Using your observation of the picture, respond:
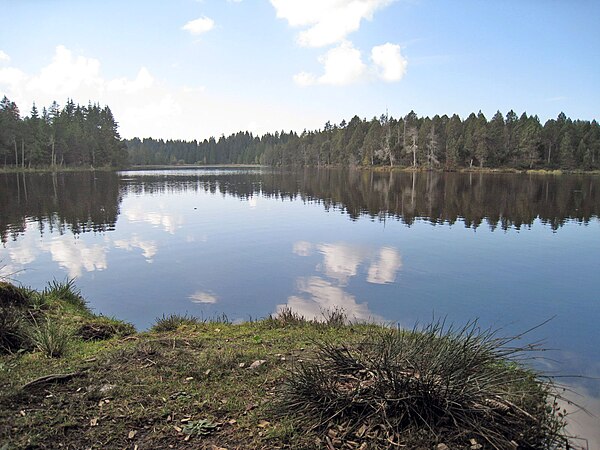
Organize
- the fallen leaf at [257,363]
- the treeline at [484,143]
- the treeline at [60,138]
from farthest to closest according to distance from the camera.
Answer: the treeline at [484,143]
the treeline at [60,138]
the fallen leaf at [257,363]

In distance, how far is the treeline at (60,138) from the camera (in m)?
75.5

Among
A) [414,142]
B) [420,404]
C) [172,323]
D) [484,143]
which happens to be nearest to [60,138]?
[414,142]

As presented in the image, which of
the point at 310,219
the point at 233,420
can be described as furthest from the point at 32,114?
the point at 233,420

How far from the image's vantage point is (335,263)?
608 inches

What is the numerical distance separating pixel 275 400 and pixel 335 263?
417 inches

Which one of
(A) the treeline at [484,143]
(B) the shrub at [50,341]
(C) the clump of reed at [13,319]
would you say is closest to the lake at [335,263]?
(C) the clump of reed at [13,319]

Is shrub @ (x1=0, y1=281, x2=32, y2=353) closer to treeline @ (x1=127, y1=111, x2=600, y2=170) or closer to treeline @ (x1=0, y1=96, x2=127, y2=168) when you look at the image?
treeline @ (x1=0, y1=96, x2=127, y2=168)

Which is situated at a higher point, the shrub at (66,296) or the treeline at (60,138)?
the treeline at (60,138)

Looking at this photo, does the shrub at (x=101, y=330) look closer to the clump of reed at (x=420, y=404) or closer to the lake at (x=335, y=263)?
the lake at (x=335, y=263)

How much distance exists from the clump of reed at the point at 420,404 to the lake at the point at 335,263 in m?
3.55

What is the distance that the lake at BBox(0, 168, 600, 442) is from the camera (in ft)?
35.2

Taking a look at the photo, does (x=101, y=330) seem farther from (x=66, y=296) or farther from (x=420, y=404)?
(x=420, y=404)

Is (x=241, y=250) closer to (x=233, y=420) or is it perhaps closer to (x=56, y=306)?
(x=56, y=306)

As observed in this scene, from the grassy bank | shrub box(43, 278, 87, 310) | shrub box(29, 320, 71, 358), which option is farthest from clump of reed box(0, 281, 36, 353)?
A: shrub box(43, 278, 87, 310)
